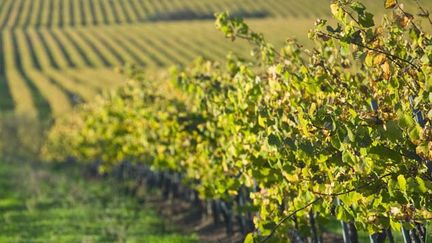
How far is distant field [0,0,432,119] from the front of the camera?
96.9m

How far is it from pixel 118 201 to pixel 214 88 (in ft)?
51.9

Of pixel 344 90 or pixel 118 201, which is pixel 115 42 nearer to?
pixel 118 201

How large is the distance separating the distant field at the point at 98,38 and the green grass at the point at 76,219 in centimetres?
4634

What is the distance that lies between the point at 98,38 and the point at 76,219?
11698 cm

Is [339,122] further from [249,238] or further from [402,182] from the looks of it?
[249,238]

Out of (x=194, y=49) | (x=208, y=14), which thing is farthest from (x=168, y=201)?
(x=208, y=14)

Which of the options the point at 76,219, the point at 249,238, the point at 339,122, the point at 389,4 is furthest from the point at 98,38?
the point at 389,4

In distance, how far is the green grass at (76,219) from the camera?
54.1ft

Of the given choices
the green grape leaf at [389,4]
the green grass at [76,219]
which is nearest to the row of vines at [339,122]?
the green grape leaf at [389,4]

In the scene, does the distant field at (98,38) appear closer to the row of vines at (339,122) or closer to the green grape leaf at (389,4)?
the row of vines at (339,122)

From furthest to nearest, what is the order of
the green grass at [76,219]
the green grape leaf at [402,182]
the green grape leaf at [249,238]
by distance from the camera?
1. the green grass at [76,219]
2. the green grape leaf at [249,238]
3. the green grape leaf at [402,182]

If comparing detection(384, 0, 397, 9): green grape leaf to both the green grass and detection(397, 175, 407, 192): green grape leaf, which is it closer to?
detection(397, 175, 407, 192): green grape leaf

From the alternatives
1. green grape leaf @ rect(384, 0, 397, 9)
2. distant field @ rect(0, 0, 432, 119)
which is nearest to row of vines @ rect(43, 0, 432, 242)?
green grape leaf @ rect(384, 0, 397, 9)

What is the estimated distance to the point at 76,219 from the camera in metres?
20.2
